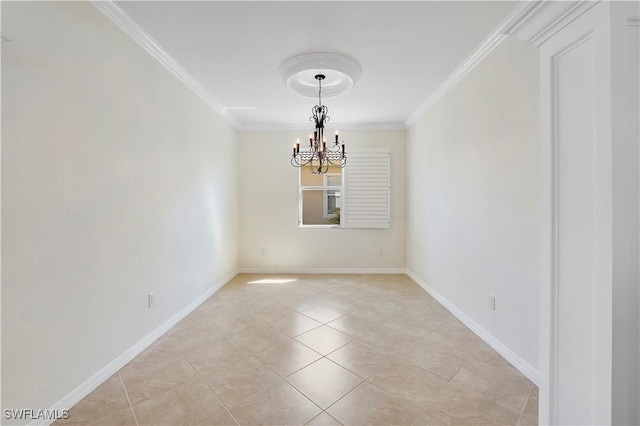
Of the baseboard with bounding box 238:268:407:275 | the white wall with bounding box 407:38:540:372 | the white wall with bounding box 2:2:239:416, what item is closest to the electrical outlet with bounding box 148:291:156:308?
the white wall with bounding box 2:2:239:416

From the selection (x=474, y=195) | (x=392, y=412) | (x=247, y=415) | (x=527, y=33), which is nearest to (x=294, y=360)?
(x=247, y=415)

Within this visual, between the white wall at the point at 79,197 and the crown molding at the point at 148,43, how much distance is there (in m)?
0.05

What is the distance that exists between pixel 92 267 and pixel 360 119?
12.4 feet

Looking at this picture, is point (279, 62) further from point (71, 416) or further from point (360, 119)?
point (71, 416)

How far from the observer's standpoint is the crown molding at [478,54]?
1.73m

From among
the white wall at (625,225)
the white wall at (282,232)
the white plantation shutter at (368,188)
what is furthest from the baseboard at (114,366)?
the white plantation shutter at (368,188)

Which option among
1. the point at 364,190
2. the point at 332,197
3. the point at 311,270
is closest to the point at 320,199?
the point at 332,197

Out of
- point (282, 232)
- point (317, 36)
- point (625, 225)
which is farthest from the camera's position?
point (282, 232)

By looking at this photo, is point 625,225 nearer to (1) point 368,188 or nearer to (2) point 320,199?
(1) point 368,188

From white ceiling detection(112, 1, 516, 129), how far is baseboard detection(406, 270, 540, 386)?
2.46m

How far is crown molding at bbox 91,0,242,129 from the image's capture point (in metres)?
1.78

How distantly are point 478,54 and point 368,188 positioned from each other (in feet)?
8.25

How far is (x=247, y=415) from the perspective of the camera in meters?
1.52

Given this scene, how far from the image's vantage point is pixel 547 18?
1.07m
